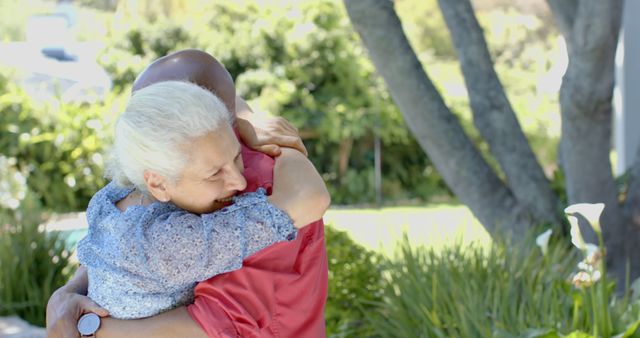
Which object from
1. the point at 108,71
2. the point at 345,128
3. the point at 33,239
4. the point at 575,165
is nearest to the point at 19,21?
the point at 108,71

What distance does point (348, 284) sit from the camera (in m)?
5.22

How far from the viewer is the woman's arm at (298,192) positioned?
2.45m

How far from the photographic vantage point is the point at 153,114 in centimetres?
233

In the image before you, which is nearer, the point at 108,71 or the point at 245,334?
the point at 245,334

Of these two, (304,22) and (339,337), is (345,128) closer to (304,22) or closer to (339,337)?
(304,22)

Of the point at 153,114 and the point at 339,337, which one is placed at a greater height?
the point at 153,114

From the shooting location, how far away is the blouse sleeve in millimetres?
2346

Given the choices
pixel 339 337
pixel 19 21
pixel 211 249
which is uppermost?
pixel 211 249

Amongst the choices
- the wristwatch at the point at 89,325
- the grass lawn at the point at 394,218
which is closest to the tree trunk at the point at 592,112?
the wristwatch at the point at 89,325

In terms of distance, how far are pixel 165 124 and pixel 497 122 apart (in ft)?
12.2

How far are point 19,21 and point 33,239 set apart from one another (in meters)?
26.0

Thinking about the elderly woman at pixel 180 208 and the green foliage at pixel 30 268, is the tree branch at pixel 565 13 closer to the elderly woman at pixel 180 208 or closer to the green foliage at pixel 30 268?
the elderly woman at pixel 180 208

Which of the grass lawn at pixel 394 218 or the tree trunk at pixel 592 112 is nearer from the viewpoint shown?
the tree trunk at pixel 592 112

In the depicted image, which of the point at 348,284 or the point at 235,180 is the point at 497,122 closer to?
the point at 348,284
